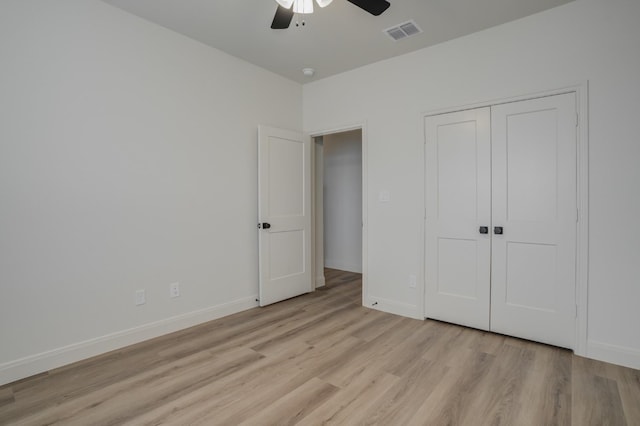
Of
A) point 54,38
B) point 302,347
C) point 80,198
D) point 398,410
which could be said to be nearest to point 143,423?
point 302,347

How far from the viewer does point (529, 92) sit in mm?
2797

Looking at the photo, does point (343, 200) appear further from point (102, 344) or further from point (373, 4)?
point (102, 344)

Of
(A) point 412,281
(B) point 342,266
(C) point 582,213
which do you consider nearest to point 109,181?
(A) point 412,281

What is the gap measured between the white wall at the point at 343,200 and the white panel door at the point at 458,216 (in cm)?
233

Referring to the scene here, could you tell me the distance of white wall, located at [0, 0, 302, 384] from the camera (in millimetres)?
2271

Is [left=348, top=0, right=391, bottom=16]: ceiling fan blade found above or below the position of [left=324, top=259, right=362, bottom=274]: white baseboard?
above

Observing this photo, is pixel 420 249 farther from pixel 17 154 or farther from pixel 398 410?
pixel 17 154

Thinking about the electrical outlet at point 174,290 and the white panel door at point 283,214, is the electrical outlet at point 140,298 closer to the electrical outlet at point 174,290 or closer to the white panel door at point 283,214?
the electrical outlet at point 174,290

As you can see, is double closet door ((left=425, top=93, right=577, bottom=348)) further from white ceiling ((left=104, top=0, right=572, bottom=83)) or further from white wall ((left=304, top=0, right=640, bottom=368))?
white ceiling ((left=104, top=0, right=572, bottom=83))

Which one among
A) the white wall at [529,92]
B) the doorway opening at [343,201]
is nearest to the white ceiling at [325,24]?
the white wall at [529,92]

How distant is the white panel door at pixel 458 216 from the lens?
3062 mm

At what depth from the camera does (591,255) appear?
2.55 meters

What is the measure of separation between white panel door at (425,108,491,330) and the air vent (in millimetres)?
826

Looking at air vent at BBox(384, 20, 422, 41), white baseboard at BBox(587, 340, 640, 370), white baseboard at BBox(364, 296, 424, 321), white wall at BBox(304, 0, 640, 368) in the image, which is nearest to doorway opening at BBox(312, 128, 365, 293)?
white wall at BBox(304, 0, 640, 368)
